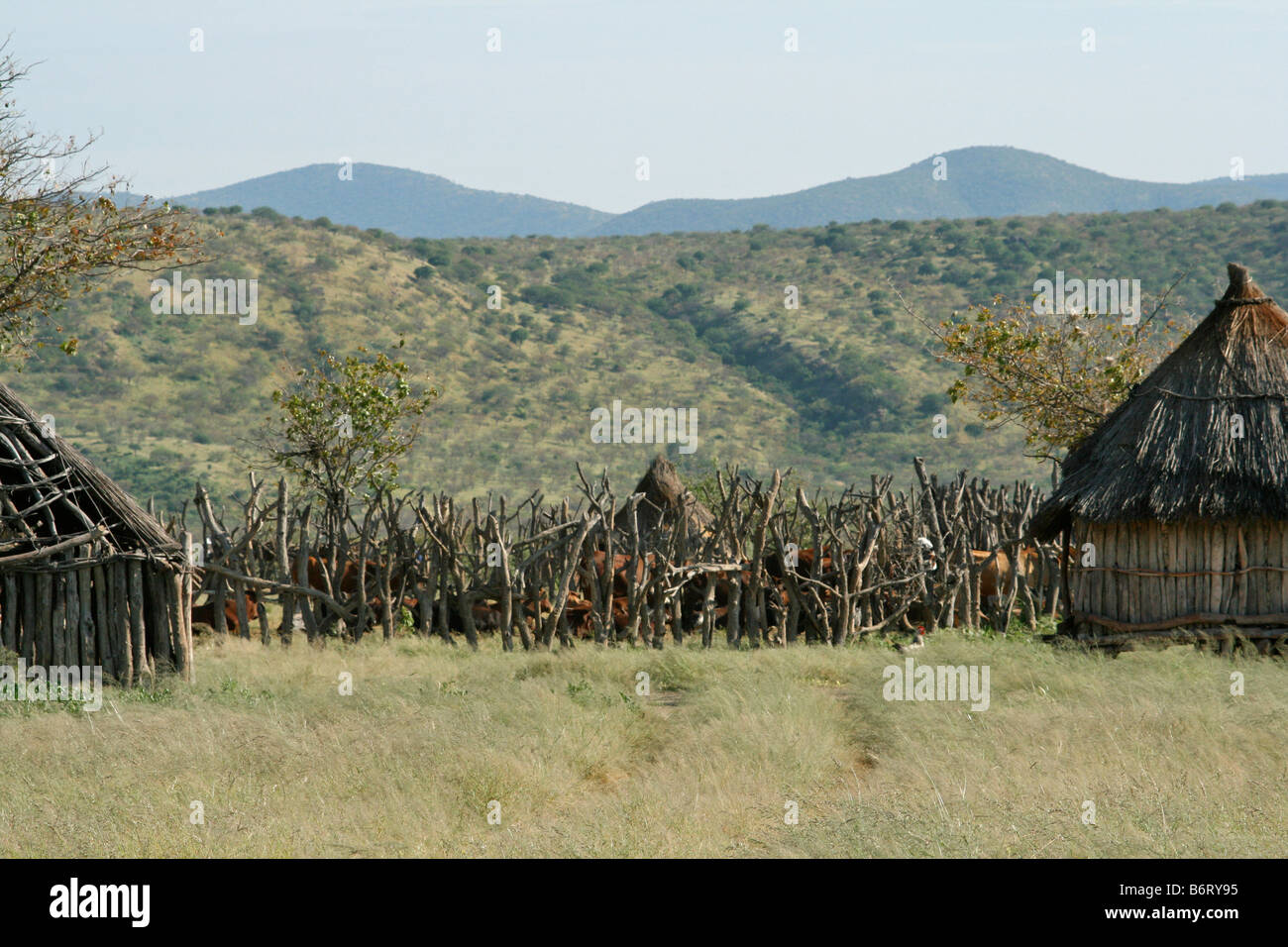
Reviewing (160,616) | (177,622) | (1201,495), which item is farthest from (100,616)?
(1201,495)

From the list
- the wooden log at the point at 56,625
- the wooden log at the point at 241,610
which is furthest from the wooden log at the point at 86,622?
the wooden log at the point at 241,610

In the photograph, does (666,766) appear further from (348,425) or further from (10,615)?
(348,425)

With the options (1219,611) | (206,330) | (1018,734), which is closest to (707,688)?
(1018,734)

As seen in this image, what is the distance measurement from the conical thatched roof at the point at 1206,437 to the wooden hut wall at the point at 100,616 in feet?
25.7

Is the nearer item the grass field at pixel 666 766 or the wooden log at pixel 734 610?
the grass field at pixel 666 766

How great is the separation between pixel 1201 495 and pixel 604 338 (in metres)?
42.1

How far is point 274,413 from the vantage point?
40469mm

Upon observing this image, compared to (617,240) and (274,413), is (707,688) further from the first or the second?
(617,240)

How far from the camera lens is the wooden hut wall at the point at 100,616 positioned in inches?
390

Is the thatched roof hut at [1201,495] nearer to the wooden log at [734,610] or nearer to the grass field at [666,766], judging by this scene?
the grass field at [666,766]

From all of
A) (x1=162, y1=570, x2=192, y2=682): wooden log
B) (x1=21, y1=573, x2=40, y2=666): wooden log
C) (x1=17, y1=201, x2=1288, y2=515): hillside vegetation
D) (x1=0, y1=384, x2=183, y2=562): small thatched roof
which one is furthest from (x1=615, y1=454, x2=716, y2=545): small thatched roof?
(x1=17, y1=201, x2=1288, y2=515): hillside vegetation

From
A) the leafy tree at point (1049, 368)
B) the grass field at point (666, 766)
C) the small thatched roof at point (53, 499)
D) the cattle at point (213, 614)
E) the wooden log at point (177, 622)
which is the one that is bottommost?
the cattle at point (213, 614)

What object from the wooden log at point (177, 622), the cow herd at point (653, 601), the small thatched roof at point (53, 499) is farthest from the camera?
the cow herd at point (653, 601)

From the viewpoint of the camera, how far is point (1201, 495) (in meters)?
11.0
